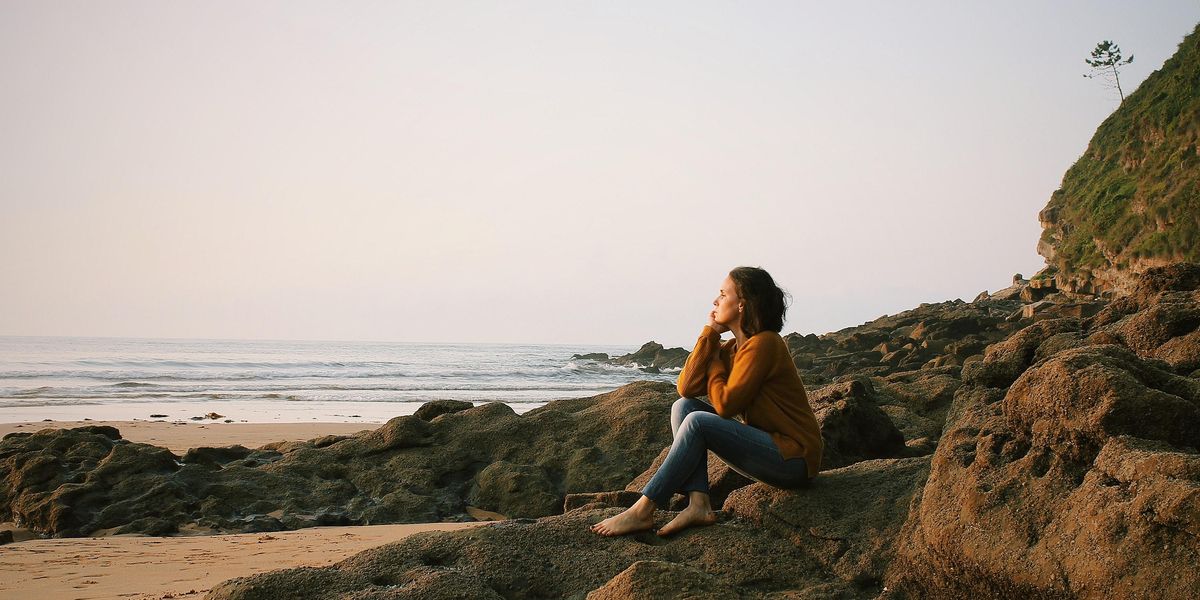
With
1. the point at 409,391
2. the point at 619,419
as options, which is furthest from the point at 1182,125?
the point at 619,419

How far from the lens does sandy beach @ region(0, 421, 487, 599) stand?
18.8ft

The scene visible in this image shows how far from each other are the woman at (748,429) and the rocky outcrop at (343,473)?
369 cm

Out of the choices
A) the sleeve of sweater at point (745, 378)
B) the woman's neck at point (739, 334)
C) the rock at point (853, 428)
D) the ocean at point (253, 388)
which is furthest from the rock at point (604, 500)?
the ocean at point (253, 388)

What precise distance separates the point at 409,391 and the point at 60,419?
40.3 feet

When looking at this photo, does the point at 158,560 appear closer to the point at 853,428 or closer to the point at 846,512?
the point at 846,512

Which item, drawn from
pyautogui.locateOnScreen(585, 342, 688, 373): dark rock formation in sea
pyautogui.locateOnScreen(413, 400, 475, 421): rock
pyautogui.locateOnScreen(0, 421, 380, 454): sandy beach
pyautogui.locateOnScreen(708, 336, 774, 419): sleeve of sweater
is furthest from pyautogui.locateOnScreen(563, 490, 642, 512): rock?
pyautogui.locateOnScreen(585, 342, 688, 373): dark rock formation in sea

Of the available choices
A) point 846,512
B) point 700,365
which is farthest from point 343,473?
point 846,512

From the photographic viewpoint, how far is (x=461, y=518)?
27.6 feet

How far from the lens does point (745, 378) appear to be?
15.7 ft

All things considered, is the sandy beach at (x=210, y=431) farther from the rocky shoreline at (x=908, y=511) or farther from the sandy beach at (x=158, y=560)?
the sandy beach at (x=158, y=560)

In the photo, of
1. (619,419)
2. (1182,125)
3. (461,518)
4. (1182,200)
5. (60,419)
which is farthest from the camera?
(1182,125)

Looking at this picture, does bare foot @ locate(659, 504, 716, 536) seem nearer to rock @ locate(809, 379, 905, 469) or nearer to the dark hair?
the dark hair

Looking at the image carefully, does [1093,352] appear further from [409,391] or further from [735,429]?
[409,391]

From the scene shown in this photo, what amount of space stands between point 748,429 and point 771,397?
25 cm
